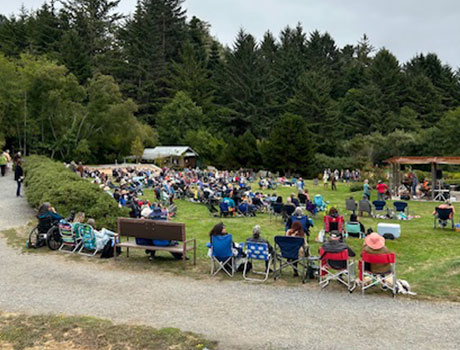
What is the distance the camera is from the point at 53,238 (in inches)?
415

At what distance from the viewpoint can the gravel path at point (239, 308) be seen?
18.1ft

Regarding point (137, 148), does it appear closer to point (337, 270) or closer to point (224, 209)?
Answer: point (224, 209)

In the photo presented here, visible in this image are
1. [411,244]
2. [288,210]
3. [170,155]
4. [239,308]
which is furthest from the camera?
[170,155]

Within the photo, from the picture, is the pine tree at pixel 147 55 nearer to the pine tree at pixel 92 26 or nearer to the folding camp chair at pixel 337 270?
the pine tree at pixel 92 26

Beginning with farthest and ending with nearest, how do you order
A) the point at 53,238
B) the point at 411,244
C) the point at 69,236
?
the point at 411,244, the point at 53,238, the point at 69,236

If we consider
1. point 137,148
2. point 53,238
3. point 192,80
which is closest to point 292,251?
point 53,238

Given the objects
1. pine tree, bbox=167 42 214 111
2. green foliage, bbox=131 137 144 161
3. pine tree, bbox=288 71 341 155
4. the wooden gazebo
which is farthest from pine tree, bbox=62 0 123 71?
the wooden gazebo

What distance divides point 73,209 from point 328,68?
208 ft

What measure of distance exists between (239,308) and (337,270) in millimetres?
2209

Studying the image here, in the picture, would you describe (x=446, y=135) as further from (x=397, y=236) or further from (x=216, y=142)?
(x=397, y=236)

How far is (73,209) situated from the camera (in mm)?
12414

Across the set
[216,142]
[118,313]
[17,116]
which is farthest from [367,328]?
[216,142]

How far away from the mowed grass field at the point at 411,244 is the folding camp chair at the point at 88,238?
1109mm

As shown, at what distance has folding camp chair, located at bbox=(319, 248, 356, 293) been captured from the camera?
763cm
